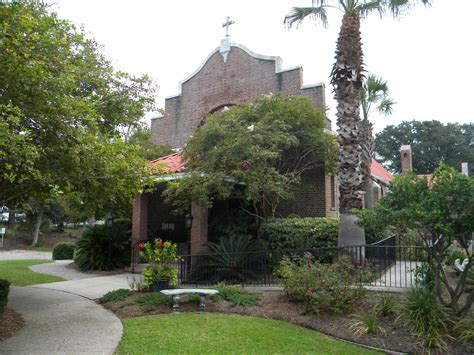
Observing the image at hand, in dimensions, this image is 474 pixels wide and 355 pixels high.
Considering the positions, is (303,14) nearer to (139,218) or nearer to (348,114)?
(348,114)

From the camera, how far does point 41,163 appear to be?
262 inches

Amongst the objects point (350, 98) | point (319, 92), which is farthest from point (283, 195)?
point (319, 92)

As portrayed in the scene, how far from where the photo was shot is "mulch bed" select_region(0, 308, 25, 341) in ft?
21.4

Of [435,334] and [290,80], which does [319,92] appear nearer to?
[290,80]

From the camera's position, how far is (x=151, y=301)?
8.26m

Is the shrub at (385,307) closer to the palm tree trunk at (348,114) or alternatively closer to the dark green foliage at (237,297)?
the dark green foliage at (237,297)

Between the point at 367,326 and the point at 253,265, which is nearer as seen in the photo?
the point at 367,326

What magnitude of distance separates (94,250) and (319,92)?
10.3 m

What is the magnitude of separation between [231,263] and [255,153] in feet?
10.1

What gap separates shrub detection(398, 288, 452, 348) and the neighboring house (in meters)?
7.32

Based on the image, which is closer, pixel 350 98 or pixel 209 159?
pixel 350 98

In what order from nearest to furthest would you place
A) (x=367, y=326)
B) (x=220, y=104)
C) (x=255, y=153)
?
1. (x=367, y=326)
2. (x=255, y=153)
3. (x=220, y=104)

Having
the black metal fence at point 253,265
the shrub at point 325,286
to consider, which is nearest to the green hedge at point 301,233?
the black metal fence at point 253,265

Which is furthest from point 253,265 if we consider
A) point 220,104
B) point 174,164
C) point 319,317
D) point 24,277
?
point 220,104
